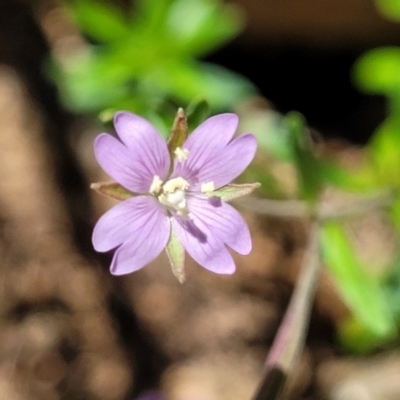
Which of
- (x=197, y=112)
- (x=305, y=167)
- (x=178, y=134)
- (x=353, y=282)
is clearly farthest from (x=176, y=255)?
(x=353, y=282)

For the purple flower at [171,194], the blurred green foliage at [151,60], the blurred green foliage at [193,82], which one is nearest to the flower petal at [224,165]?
the purple flower at [171,194]

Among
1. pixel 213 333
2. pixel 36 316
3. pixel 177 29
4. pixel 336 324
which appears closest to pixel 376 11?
pixel 177 29

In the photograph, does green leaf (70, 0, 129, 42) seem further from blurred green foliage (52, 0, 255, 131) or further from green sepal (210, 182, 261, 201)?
green sepal (210, 182, 261, 201)

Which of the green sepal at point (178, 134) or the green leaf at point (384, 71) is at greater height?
the green leaf at point (384, 71)

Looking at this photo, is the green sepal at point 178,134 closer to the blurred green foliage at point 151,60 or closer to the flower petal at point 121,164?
the flower petal at point 121,164

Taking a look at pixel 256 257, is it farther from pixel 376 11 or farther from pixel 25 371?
pixel 376 11

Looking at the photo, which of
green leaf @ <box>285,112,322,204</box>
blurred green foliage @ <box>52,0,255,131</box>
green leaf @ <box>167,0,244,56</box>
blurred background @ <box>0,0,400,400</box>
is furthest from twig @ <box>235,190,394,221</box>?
green leaf @ <box>167,0,244,56</box>
